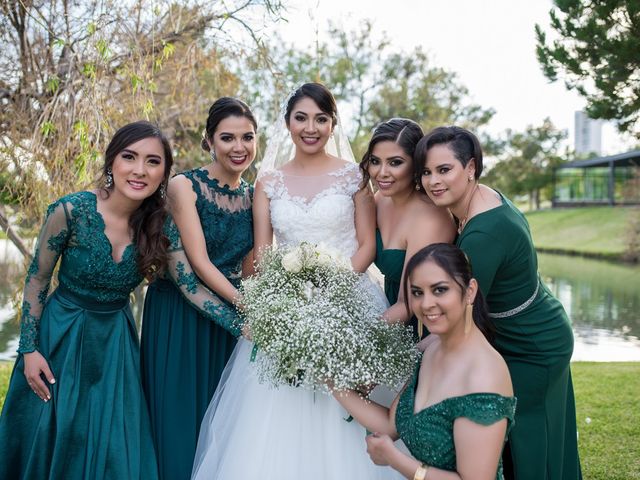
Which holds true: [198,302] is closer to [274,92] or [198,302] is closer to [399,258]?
[399,258]

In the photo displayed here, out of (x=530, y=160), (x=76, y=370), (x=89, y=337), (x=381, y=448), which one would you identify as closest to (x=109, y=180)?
(x=89, y=337)

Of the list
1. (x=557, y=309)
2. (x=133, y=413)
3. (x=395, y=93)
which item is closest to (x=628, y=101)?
(x=557, y=309)

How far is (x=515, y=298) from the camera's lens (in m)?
3.48

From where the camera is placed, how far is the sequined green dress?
2.77m

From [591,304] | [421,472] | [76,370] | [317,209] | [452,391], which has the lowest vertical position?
[591,304]

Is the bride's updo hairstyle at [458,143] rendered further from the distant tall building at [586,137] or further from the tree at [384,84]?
the distant tall building at [586,137]

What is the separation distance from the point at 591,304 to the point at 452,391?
16.7 m

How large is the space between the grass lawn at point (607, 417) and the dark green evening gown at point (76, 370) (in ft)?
12.6

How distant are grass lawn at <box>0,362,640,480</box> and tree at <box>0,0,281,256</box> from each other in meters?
2.66

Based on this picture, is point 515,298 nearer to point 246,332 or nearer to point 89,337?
point 246,332

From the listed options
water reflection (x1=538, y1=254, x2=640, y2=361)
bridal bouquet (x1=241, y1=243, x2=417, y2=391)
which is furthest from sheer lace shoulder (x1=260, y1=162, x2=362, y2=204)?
water reflection (x1=538, y1=254, x2=640, y2=361)

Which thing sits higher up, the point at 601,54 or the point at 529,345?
the point at 601,54

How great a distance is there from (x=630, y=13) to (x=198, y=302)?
190 inches

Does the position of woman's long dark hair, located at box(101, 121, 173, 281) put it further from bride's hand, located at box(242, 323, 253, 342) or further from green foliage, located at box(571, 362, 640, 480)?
green foliage, located at box(571, 362, 640, 480)
